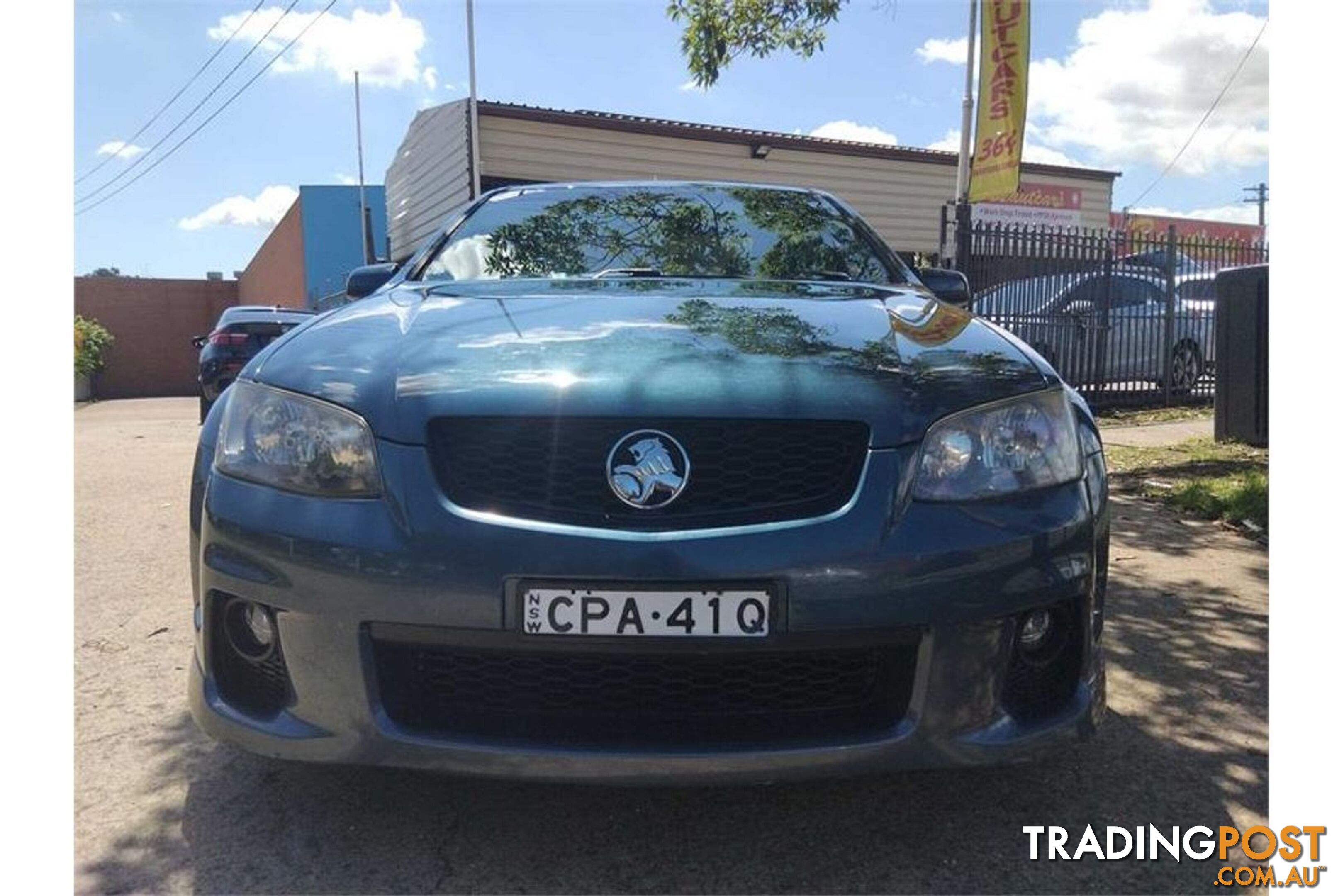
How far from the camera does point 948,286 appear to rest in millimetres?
3650

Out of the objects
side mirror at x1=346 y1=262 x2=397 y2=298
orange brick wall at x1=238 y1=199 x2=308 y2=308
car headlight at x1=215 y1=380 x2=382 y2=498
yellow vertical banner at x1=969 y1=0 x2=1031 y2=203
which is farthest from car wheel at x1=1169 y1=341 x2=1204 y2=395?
orange brick wall at x1=238 y1=199 x2=308 y2=308

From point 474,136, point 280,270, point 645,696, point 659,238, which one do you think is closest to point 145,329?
point 280,270

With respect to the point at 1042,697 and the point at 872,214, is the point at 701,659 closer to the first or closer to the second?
the point at 1042,697

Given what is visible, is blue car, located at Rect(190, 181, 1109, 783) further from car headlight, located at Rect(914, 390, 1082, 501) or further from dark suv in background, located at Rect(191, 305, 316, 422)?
dark suv in background, located at Rect(191, 305, 316, 422)

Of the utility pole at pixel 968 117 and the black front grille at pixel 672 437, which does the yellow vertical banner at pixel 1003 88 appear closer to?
the utility pole at pixel 968 117

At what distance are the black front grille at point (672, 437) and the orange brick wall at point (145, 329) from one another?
29089mm

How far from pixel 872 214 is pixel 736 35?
29.0 ft

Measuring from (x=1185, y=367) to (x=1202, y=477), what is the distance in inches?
209

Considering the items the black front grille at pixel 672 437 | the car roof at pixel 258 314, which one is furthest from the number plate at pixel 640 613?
the car roof at pixel 258 314

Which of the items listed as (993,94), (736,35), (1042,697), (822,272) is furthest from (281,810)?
(993,94)

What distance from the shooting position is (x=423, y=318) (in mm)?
2553

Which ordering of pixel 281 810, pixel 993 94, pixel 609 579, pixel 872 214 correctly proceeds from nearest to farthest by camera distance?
1. pixel 609 579
2. pixel 281 810
3. pixel 993 94
4. pixel 872 214

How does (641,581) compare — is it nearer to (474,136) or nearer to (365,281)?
(365,281)

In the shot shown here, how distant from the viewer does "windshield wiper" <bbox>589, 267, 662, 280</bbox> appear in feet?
10.4
